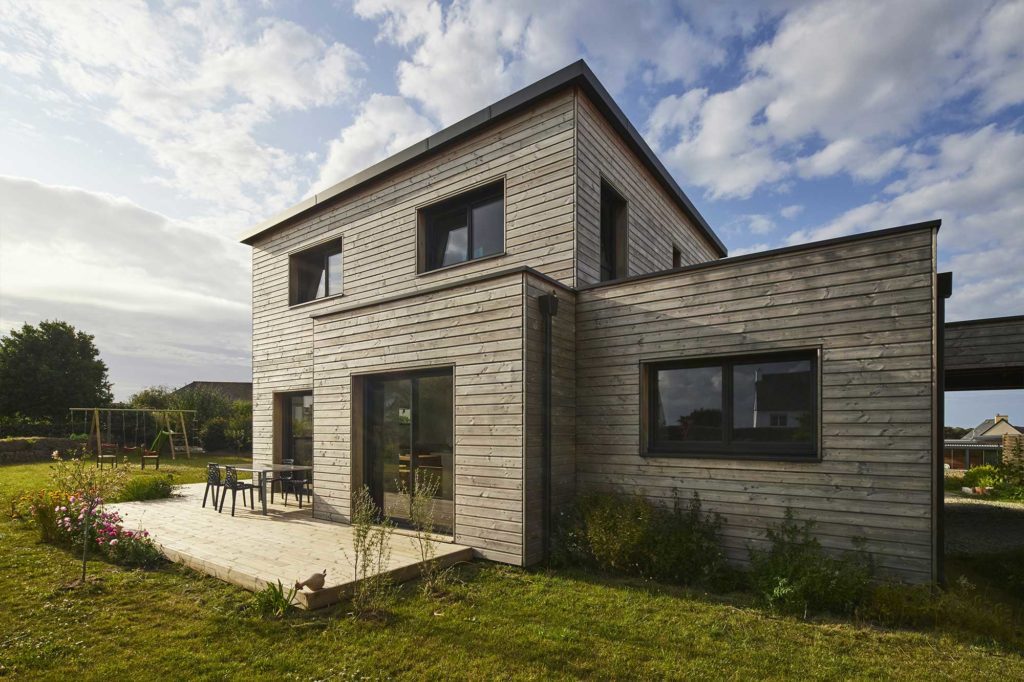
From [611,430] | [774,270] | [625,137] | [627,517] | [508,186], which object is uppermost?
[625,137]

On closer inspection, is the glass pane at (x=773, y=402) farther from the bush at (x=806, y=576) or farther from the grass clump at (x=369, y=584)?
the grass clump at (x=369, y=584)

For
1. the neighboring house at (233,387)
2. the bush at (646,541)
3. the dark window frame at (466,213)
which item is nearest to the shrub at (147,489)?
the dark window frame at (466,213)

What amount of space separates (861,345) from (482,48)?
238 inches

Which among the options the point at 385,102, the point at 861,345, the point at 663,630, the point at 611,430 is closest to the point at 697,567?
the point at 663,630

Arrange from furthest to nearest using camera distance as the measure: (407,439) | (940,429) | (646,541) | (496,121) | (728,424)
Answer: (496,121)
(407,439)
(728,424)
(646,541)
(940,429)

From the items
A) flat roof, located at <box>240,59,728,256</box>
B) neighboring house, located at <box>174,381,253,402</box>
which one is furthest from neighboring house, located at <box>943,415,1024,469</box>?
neighboring house, located at <box>174,381,253,402</box>

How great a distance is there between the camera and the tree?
1053 inches

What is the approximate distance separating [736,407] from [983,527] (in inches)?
231

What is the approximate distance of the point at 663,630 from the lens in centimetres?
423

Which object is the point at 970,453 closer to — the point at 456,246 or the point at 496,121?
the point at 456,246

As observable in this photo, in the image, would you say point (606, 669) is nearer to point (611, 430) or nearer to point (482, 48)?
point (611, 430)

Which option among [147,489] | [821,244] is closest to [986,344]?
[821,244]

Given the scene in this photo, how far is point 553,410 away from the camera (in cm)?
642

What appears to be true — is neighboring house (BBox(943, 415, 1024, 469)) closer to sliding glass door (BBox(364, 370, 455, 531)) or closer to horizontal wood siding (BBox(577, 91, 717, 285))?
horizontal wood siding (BBox(577, 91, 717, 285))
